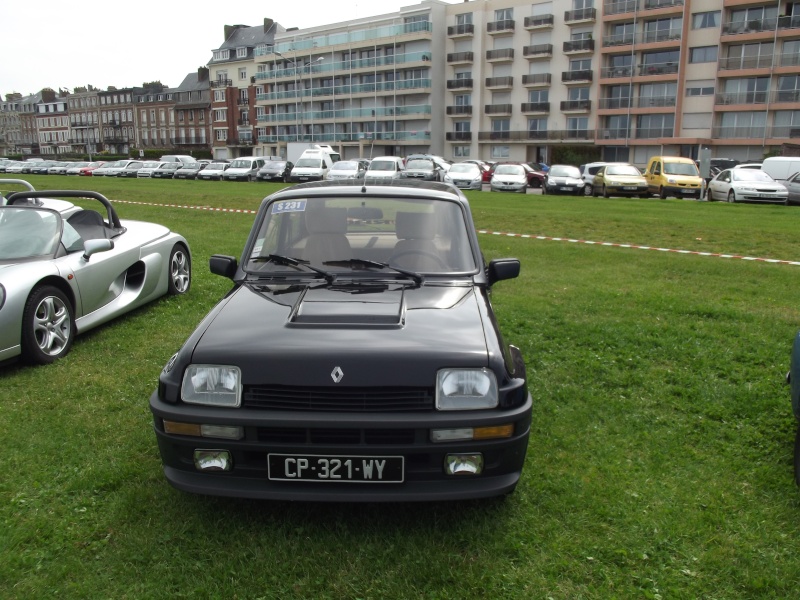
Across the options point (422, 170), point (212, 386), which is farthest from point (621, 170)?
point (212, 386)

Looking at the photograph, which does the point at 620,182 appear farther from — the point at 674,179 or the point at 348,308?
the point at 348,308

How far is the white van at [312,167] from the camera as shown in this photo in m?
37.2

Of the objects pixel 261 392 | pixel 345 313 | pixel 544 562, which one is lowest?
pixel 544 562

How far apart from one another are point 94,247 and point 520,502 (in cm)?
449

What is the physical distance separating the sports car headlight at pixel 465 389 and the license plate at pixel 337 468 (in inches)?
13.1

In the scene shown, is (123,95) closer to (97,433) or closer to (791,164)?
(791,164)

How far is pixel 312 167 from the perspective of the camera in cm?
3834

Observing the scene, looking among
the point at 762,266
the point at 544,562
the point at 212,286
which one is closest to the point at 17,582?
the point at 544,562

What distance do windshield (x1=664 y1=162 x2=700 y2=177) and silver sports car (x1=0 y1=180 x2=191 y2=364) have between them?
2463 cm

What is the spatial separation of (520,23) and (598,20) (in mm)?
8476

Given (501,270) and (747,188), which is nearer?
(501,270)

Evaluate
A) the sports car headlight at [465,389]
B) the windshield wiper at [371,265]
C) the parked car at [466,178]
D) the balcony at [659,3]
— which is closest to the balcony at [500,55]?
the balcony at [659,3]

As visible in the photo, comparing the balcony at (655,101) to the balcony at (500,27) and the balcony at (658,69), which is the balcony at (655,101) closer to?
the balcony at (658,69)

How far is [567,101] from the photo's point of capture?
6347cm
